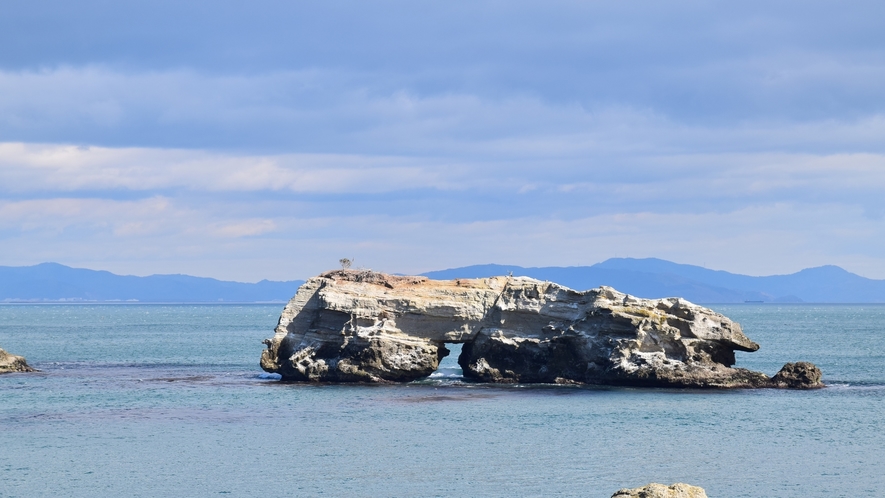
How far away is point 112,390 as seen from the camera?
59.9 m

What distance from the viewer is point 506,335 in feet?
201

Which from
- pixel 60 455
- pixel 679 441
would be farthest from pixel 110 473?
pixel 679 441

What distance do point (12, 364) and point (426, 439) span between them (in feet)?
132

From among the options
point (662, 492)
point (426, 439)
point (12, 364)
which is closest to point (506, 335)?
point (426, 439)

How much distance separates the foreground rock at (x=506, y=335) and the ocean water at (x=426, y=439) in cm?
188

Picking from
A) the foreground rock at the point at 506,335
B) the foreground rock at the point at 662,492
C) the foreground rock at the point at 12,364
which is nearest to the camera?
the foreground rock at the point at 662,492

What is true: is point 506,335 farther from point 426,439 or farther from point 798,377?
point 426,439

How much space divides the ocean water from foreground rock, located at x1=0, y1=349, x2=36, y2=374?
4.23m

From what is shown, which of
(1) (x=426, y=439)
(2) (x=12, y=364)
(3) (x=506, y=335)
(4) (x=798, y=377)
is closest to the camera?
(1) (x=426, y=439)

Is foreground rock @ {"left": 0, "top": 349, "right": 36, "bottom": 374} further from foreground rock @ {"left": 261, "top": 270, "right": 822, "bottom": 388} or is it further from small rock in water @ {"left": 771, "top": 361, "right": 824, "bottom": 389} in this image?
small rock in water @ {"left": 771, "top": 361, "right": 824, "bottom": 389}

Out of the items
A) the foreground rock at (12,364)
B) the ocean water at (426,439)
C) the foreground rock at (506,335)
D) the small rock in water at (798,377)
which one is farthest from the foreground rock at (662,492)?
the foreground rock at (12,364)

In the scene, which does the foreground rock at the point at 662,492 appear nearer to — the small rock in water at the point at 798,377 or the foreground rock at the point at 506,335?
the foreground rock at the point at 506,335

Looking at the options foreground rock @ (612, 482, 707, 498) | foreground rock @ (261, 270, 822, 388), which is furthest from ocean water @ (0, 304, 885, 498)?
foreground rock @ (612, 482, 707, 498)

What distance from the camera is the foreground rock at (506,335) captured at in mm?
57656
